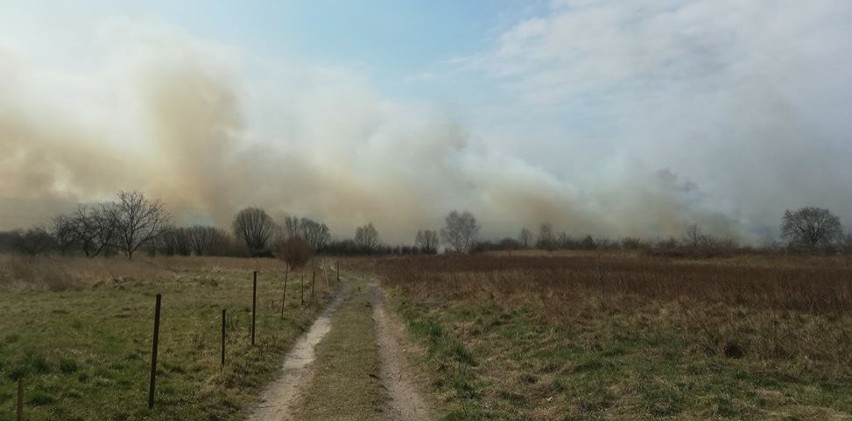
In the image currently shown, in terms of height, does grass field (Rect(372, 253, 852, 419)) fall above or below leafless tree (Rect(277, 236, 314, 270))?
below

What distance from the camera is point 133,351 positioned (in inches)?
580

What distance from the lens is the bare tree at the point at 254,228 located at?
121125 millimetres

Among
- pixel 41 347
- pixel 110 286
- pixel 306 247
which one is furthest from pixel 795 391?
pixel 306 247

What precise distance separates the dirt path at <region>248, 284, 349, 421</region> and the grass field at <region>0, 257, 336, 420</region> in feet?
0.97

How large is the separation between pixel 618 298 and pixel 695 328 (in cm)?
602

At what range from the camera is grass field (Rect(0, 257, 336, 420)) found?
33.0 feet

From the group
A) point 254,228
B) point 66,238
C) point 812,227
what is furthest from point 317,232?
point 812,227

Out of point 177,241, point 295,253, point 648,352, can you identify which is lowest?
point 648,352

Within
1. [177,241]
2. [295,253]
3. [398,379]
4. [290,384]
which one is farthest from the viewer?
[177,241]

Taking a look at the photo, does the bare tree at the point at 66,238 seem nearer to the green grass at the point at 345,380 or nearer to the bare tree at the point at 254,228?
the bare tree at the point at 254,228

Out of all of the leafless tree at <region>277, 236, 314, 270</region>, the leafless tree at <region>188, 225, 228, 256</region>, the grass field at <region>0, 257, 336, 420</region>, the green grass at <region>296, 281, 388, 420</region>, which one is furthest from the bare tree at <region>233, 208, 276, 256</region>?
the green grass at <region>296, 281, 388, 420</region>

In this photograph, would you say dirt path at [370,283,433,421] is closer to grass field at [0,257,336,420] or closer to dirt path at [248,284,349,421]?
dirt path at [248,284,349,421]

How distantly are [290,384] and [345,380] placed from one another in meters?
1.20

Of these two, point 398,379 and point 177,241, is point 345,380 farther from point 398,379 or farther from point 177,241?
point 177,241
